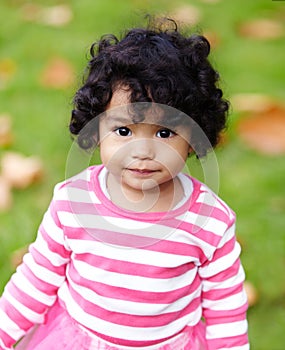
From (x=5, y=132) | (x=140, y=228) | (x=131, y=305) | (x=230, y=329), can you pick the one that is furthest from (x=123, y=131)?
(x=5, y=132)

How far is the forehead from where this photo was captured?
3.54 feet

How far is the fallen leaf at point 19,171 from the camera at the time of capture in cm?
215

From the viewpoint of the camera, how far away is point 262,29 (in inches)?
116

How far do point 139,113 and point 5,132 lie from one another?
132cm

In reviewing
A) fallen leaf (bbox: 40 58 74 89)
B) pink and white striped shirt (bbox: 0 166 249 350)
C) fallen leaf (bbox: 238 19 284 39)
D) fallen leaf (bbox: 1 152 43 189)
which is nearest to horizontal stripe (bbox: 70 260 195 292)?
pink and white striped shirt (bbox: 0 166 249 350)

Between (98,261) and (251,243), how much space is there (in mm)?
842

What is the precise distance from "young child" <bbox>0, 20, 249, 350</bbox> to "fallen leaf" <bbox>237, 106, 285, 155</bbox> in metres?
1.08

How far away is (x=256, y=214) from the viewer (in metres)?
2.05

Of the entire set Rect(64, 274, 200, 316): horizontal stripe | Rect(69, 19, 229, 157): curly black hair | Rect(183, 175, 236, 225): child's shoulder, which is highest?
Rect(69, 19, 229, 157): curly black hair

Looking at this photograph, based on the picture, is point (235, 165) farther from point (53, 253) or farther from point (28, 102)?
point (53, 253)

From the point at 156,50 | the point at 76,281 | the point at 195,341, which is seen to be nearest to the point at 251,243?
the point at 195,341

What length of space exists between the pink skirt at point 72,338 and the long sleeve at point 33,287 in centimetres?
2

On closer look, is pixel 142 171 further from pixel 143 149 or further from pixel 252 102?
pixel 252 102

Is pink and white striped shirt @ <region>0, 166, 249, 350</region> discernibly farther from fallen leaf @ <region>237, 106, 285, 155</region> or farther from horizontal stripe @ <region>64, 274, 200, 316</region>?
fallen leaf @ <region>237, 106, 285, 155</region>
